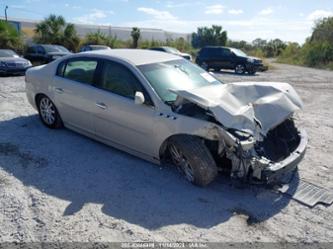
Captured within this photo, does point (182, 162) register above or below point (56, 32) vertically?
below

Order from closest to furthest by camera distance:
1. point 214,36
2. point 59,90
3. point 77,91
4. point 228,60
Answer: point 77,91
point 59,90
point 228,60
point 214,36

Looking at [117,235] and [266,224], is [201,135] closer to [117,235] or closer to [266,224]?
[266,224]

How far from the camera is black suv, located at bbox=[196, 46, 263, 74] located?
20656 millimetres

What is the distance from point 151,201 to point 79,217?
82 centimetres

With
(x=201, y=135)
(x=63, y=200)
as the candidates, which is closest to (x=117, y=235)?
(x=63, y=200)

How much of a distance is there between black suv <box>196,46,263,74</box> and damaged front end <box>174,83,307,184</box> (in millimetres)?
16606

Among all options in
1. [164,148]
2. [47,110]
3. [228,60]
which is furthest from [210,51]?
[164,148]

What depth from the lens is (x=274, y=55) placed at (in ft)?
157

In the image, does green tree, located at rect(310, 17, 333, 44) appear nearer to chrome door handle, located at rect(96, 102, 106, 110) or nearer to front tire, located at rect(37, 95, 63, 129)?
front tire, located at rect(37, 95, 63, 129)

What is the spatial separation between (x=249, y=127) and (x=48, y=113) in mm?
3907

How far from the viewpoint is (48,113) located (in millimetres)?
6086

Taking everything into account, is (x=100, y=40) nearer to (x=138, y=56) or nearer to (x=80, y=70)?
(x=80, y=70)

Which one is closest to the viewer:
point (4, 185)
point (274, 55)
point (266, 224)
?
point (266, 224)

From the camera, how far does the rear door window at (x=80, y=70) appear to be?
17.0ft
